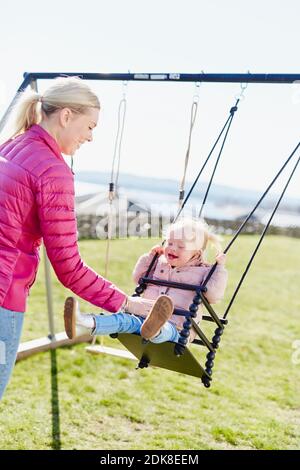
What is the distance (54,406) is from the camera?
Answer: 16.0ft

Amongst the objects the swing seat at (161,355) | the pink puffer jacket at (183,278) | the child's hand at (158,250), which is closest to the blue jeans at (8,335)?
the swing seat at (161,355)

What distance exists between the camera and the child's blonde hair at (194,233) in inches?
131

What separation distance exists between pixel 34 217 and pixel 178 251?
126 cm

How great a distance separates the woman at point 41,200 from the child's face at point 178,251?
→ 0.96 meters

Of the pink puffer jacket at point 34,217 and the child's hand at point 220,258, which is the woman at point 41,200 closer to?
the pink puffer jacket at point 34,217

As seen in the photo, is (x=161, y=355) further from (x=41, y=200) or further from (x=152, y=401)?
(x=152, y=401)

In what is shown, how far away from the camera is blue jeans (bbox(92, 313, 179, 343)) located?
2777 mm

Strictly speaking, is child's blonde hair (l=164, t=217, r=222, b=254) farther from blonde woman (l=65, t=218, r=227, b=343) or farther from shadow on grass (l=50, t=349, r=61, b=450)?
shadow on grass (l=50, t=349, r=61, b=450)

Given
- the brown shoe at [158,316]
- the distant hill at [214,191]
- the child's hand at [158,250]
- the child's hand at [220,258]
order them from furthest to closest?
1. the distant hill at [214,191]
2. the child's hand at [158,250]
3. the child's hand at [220,258]
4. the brown shoe at [158,316]

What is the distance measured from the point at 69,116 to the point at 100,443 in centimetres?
274

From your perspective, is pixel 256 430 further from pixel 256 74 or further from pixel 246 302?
pixel 246 302

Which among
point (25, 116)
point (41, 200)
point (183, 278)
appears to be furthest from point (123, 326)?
point (25, 116)

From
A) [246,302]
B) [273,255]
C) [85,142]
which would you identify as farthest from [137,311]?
[273,255]

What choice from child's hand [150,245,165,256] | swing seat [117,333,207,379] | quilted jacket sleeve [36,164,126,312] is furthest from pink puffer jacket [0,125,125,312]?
child's hand [150,245,165,256]
